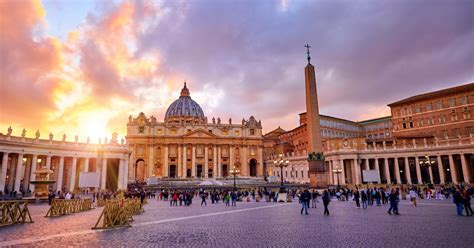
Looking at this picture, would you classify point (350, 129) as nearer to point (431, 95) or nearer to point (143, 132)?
point (431, 95)

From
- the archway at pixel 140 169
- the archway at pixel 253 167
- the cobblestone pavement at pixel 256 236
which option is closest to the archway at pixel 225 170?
the archway at pixel 253 167

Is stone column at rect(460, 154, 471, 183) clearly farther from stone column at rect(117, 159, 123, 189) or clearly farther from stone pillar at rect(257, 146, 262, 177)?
stone column at rect(117, 159, 123, 189)

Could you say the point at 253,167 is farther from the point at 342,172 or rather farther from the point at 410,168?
the point at 410,168

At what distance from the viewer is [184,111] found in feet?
288

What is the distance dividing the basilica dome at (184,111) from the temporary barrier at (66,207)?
2696 inches

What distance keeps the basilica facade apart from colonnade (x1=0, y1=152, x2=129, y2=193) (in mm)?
18063

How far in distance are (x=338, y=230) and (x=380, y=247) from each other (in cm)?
248

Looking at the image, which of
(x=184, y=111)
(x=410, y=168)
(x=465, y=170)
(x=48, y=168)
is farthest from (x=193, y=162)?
(x=465, y=170)

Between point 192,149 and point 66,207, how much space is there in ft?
169

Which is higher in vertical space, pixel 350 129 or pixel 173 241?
pixel 350 129

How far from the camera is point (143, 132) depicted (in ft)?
216

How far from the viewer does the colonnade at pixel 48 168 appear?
3256 centimetres

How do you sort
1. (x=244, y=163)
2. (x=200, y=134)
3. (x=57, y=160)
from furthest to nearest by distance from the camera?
1. (x=244, y=163)
2. (x=200, y=134)
3. (x=57, y=160)

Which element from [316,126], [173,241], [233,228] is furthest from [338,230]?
[316,126]
